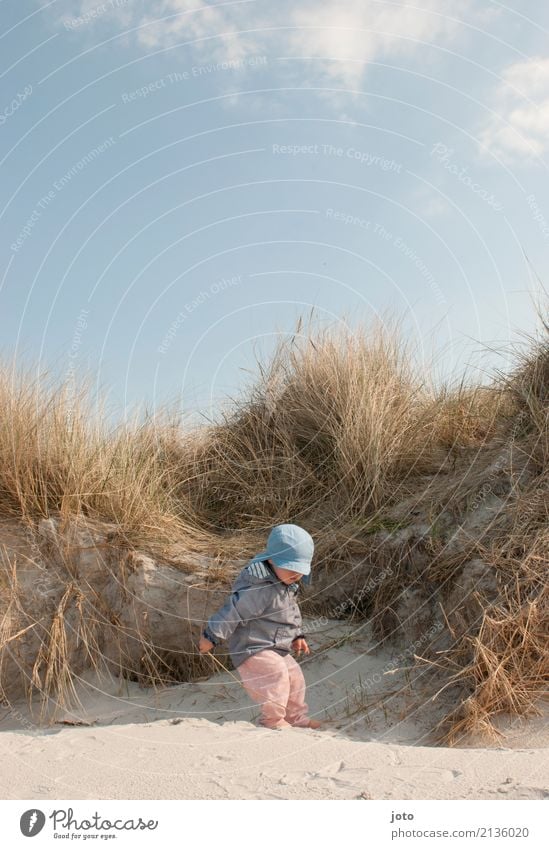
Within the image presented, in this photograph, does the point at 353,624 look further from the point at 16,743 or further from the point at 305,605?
the point at 16,743

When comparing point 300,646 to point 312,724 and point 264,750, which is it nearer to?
point 312,724

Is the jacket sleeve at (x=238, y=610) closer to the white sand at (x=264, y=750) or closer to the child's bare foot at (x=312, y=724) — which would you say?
the white sand at (x=264, y=750)

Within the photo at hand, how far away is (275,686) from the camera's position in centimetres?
406

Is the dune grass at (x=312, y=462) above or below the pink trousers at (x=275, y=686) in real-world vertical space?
above

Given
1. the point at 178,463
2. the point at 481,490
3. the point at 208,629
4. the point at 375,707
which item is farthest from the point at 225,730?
the point at 178,463

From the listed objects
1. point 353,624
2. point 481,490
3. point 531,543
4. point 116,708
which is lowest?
point 116,708

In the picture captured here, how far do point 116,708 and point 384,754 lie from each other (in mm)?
2010

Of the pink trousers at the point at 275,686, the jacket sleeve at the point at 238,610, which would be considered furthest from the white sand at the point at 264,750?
the jacket sleeve at the point at 238,610

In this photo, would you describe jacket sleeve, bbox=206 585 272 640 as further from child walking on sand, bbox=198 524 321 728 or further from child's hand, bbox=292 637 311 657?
child's hand, bbox=292 637 311 657

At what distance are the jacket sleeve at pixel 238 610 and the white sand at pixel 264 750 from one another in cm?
50

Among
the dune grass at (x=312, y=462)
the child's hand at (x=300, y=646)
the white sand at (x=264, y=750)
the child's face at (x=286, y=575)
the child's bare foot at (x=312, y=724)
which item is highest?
the dune grass at (x=312, y=462)

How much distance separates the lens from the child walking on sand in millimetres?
4090

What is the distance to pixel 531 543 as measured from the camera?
4172mm

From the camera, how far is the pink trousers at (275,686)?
13.2 ft
